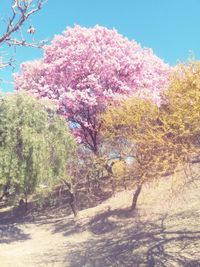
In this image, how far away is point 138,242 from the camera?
15.6 meters

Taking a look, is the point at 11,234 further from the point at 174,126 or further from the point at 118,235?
the point at 174,126

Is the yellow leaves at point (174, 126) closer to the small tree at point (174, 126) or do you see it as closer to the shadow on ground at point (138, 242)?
the small tree at point (174, 126)

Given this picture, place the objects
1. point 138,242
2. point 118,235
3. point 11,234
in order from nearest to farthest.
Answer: point 138,242 → point 118,235 → point 11,234

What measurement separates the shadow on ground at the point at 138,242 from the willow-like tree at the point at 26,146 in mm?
3296

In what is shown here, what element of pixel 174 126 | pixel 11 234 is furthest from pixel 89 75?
pixel 174 126

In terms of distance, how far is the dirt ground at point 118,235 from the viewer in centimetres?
1389

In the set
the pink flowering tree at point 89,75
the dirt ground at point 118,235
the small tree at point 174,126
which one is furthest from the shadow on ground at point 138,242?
the pink flowering tree at point 89,75

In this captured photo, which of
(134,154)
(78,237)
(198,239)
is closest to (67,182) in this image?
(78,237)

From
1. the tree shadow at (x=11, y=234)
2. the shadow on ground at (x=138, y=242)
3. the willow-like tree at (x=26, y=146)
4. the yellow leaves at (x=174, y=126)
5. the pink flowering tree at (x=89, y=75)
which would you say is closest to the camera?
the yellow leaves at (x=174, y=126)

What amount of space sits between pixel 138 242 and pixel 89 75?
11493 mm

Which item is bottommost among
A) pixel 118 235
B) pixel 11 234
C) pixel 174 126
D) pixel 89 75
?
pixel 118 235

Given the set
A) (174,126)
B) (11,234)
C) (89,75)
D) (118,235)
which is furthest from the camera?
(89,75)

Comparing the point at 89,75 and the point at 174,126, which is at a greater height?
the point at 89,75

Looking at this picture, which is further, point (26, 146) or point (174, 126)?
point (26, 146)
